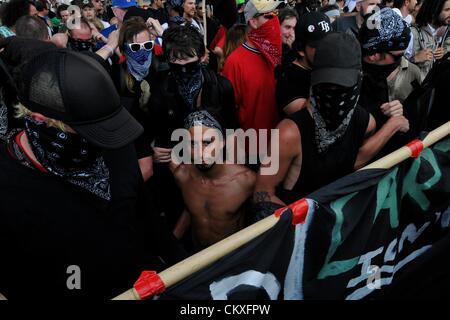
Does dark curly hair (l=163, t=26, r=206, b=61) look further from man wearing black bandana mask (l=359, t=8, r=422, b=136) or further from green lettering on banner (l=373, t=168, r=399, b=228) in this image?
green lettering on banner (l=373, t=168, r=399, b=228)

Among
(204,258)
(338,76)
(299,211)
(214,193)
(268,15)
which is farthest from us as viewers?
(268,15)

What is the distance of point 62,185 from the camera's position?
5.31 feet

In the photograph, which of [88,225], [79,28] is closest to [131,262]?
[88,225]

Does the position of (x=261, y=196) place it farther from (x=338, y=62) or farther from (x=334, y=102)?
(x=338, y=62)

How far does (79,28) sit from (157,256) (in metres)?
3.58

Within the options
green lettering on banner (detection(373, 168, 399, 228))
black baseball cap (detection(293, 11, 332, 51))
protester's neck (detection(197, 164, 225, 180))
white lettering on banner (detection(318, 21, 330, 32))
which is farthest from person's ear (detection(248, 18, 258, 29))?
green lettering on banner (detection(373, 168, 399, 228))

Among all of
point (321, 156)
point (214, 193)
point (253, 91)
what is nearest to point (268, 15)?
point (253, 91)

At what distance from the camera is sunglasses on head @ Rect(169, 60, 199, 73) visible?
308cm

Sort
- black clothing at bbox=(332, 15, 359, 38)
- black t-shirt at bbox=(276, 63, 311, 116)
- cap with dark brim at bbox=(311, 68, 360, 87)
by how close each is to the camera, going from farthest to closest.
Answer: black clothing at bbox=(332, 15, 359, 38) → black t-shirt at bbox=(276, 63, 311, 116) → cap with dark brim at bbox=(311, 68, 360, 87)

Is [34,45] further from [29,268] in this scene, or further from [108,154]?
[29,268]

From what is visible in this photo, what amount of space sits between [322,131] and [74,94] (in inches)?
60.5

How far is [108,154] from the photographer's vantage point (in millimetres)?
Result: 1991

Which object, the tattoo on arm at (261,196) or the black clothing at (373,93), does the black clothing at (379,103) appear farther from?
the tattoo on arm at (261,196)

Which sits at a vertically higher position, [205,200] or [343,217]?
[343,217]
